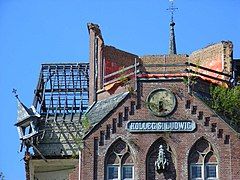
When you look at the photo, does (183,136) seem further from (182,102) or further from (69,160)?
(69,160)

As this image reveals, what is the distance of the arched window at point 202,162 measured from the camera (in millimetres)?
41375

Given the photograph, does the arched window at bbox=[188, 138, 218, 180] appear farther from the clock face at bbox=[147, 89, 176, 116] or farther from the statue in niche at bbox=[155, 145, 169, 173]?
the clock face at bbox=[147, 89, 176, 116]

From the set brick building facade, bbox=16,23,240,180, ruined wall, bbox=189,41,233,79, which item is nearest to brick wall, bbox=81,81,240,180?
brick building facade, bbox=16,23,240,180

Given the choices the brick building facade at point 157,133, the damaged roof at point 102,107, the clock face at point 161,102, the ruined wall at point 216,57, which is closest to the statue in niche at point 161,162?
the brick building facade at point 157,133

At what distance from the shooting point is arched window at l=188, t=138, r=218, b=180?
41375 millimetres

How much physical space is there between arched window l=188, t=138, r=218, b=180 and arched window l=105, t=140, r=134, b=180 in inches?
116

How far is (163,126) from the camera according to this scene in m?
42.0

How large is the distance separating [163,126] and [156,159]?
1.67 meters

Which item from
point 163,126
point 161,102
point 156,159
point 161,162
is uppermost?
point 161,102

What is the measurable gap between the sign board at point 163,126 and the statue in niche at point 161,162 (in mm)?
1121

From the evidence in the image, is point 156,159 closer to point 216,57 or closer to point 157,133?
point 157,133

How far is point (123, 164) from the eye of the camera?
1642 inches

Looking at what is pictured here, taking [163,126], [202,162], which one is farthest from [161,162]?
[202,162]

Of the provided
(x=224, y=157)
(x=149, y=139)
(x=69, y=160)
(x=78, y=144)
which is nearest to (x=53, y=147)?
(x=69, y=160)
